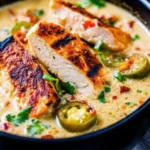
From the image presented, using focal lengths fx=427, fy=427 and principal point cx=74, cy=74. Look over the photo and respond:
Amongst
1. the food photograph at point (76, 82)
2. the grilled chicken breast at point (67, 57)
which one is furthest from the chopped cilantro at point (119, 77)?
the grilled chicken breast at point (67, 57)

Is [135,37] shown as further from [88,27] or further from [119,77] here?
[119,77]

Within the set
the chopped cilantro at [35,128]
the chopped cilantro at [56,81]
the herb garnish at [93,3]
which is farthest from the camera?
the herb garnish at [93,3]

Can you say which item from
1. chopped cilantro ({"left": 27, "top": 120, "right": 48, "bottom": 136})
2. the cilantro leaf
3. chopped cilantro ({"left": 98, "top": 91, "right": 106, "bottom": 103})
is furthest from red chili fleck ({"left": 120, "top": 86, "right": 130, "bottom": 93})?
chopped cilantro ({"left": 27, "top": 120, "right": 48, "bottom": 136})

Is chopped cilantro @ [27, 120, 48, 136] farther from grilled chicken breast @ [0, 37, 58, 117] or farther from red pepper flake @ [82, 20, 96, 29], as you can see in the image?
red pepper flake @ [82, 20, 96, 29]

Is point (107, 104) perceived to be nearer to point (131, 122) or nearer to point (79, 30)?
point (131, 122)

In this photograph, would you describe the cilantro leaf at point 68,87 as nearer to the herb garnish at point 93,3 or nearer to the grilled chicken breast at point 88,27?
the grilled chicken breast at point 88,27

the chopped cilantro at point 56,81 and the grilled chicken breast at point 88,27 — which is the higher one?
the grilled chicken breast at point 88,27

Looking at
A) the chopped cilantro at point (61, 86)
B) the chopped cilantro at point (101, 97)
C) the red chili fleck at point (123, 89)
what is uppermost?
the red chili fleck at point (123, 89)

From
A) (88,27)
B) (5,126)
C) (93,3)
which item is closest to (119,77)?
(88,27)
